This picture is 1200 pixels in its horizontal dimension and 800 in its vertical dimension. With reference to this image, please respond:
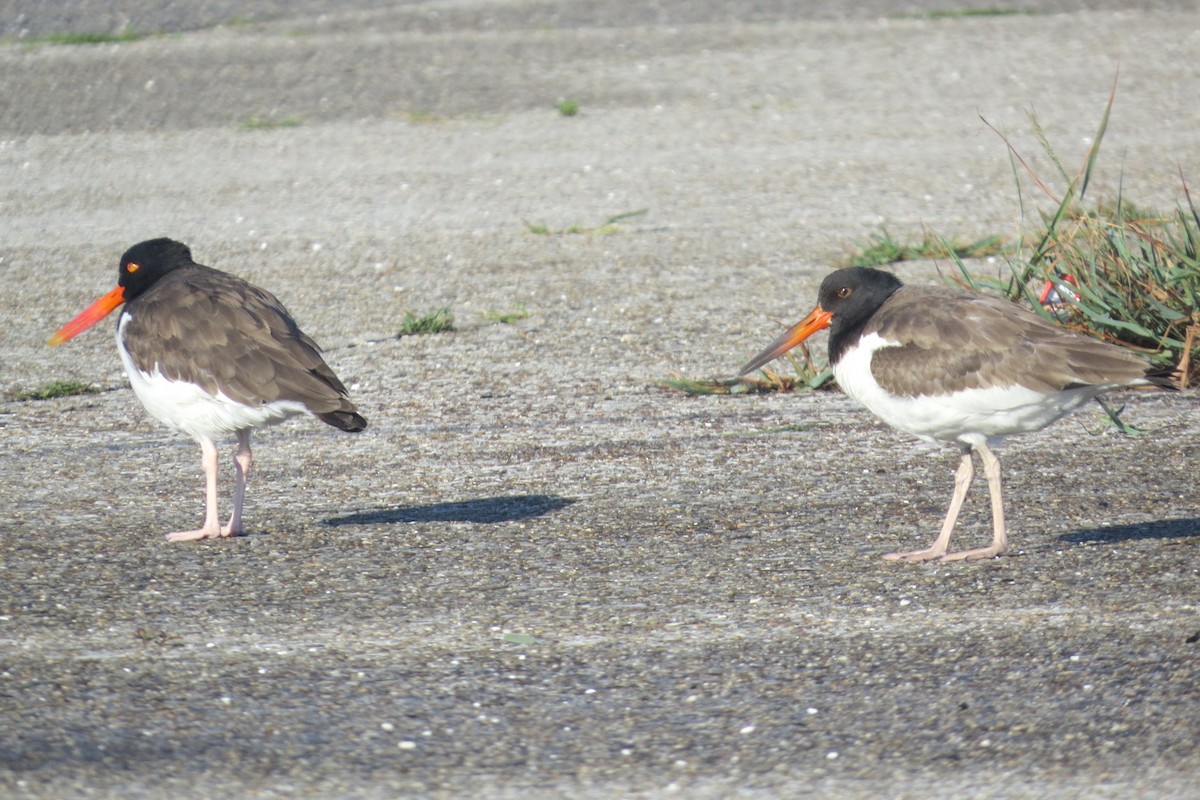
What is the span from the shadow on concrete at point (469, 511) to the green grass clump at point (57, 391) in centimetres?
297

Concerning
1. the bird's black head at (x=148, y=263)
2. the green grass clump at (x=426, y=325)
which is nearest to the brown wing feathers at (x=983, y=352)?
the bird's black head at (x=148, y=263)

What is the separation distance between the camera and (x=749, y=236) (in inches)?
477

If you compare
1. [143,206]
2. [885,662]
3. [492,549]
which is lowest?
[143,206]

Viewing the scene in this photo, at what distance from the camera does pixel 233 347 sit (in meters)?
6.56

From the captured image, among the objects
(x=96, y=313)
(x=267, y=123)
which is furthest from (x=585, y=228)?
(x=96, y=313)

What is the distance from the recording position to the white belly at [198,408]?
21.4 feet

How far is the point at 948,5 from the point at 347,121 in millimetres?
8670

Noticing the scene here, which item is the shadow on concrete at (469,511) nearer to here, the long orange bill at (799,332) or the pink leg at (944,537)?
the long orange bill at (799,332)

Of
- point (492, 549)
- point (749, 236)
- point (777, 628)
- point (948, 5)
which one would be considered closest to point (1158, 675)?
point (777, 628)

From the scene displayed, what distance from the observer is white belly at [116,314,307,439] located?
651 centimetres

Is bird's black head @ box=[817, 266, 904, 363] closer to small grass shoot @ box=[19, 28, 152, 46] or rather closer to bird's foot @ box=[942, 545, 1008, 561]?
bird's foot @ box=[942, 545, 1008, 561]

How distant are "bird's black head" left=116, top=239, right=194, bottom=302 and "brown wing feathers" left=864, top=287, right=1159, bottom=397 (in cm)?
352

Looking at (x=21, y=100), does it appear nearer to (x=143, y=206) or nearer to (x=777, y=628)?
(x=143, y=206)

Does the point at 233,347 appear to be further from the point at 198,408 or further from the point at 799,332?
the point at 799,332
